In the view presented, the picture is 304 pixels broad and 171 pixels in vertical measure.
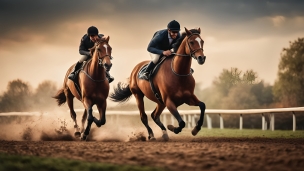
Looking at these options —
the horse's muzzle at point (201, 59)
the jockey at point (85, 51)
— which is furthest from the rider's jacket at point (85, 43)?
the horse's muzzle at point (201, 59)

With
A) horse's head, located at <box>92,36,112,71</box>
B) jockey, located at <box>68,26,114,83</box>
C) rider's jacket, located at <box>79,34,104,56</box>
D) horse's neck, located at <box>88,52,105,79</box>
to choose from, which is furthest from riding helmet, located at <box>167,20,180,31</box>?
rider's jacket, located at <box>79,34,104,56</box>

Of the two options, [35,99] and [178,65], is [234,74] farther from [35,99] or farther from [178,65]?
[35,99]

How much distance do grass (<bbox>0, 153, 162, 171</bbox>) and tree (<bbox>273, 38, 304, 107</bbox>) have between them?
18741 millimetres

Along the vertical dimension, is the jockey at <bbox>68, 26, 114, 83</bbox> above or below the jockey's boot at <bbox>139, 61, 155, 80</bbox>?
above

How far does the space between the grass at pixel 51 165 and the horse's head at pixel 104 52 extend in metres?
3.55

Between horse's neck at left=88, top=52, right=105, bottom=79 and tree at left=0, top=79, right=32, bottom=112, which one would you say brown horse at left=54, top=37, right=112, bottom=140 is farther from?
tree at left=0, top=79, right=32, bottom=112

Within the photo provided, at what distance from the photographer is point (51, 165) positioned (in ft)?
20.0

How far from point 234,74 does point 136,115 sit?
4.07 metres

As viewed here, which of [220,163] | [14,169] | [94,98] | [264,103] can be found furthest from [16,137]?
[264,103]

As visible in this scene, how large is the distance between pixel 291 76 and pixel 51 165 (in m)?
21.7

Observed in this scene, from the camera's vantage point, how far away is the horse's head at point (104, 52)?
9984mm

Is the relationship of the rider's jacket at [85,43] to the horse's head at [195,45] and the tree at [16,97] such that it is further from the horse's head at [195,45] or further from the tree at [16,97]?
the tree at [16,97]

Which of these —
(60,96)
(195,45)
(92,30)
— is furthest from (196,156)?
(60,96)

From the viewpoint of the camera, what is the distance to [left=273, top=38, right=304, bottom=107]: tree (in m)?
24.4
